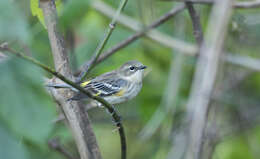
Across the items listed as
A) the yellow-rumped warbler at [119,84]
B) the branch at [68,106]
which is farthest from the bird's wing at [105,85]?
the branch at [68,106]

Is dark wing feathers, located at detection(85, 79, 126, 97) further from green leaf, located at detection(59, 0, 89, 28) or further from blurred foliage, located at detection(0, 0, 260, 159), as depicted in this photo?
green leaf, located at detection(59, 0, 89, 28)

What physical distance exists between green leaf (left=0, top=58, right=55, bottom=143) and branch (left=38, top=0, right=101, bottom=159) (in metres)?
0.65

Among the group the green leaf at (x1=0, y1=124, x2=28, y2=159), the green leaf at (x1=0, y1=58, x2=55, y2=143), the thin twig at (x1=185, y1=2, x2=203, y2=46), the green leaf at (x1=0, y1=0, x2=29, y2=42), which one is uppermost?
the thin twig at (x1=185, y1=2, x2=203, y2=46)

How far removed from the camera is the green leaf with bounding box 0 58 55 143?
64cm

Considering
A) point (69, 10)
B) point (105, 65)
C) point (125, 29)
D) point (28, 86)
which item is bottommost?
point (28, 86)

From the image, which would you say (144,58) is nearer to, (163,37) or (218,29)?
(163,37)

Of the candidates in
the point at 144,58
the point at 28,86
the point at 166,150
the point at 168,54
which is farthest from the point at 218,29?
the point at 168,54

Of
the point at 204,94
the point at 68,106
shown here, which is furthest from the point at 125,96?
the point at 204,94

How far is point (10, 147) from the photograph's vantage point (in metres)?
0.67

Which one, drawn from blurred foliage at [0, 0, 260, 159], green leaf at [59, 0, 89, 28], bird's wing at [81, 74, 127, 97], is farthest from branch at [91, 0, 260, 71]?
green leaf at [59, 0, 89, 28]

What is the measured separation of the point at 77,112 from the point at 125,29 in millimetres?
2020

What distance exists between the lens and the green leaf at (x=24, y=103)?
2.11 ft

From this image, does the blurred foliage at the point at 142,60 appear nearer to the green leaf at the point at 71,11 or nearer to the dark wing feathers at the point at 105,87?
the green leaf at the point at 71,11

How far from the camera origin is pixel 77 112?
5.35 feet
